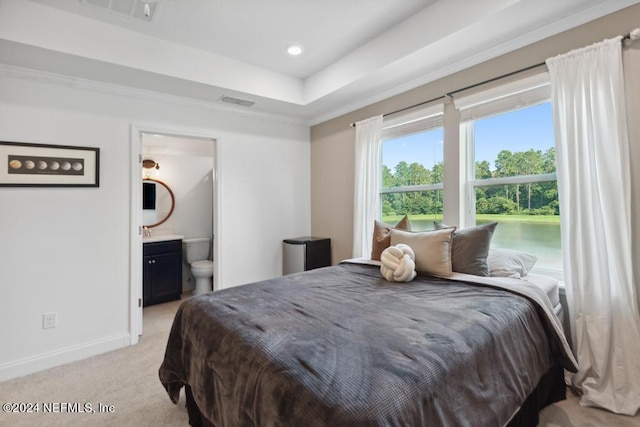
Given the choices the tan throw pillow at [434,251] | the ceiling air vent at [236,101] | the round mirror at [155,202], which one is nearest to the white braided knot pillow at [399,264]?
the tan throw pillow at [434,251]

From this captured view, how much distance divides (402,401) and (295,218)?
333 centimetres

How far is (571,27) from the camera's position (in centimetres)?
203

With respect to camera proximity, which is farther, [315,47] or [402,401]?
[315,47]

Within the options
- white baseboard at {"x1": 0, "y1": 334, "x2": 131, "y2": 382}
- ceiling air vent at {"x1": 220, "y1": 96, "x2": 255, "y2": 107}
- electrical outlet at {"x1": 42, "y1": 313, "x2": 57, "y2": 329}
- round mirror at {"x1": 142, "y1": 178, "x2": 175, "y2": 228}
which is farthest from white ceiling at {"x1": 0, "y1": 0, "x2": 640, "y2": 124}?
white baseboard at {"x1": 0, "y1": 334, "x2": 131, "y2": 382}

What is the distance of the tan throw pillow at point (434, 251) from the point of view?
86.0 inches

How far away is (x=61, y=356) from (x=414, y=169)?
11.8 ft

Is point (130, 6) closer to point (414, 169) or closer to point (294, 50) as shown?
point (294, 50)

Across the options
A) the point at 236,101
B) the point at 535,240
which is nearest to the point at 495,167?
the point at 535,240

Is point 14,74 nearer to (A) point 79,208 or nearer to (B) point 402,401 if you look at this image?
(A) point 79,208

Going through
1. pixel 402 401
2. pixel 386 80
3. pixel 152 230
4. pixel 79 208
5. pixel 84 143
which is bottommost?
pixel 402 401

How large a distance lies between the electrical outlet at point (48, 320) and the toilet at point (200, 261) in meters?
1.69

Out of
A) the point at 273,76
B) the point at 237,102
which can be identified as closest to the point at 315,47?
the point at 273,76

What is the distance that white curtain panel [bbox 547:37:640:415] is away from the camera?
1.79 meters

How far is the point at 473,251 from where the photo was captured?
2205mm
